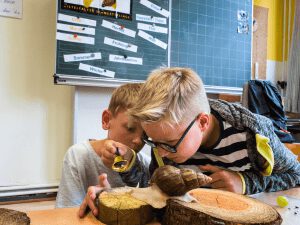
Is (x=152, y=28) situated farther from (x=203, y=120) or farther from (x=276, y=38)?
(x=276, y=38)

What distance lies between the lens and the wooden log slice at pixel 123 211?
62cm

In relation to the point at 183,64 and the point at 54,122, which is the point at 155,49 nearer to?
the point at 183,64

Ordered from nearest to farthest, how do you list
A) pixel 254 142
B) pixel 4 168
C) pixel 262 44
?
pixel 254 142 < pixel 4 168 < pixel 262 44

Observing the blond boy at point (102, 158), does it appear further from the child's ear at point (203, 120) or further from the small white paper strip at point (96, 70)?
the small white paper strip at point (96, 70)

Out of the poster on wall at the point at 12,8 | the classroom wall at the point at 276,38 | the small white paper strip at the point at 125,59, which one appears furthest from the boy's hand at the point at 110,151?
the classroom wall at the point at 276,38

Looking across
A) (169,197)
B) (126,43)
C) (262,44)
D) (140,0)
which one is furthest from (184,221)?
(262,44)

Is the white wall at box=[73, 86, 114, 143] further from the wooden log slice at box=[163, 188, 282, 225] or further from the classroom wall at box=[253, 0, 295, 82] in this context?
the classroom wall at box=[253, 0, 295, 82]

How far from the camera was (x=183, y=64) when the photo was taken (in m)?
2.54

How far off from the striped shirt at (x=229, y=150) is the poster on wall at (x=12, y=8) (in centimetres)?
172

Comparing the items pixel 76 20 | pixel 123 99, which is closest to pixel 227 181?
pixel 123 99

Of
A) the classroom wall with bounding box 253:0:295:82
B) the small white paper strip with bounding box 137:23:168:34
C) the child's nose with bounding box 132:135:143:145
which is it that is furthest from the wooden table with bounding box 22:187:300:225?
the classroom wall with bounding box 253:0:295:82

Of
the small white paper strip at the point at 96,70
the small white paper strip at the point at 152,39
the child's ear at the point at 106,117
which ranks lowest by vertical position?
the child's ear at the point at 106,117

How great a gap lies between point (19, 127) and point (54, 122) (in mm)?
239

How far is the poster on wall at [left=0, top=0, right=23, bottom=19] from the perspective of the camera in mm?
2137
